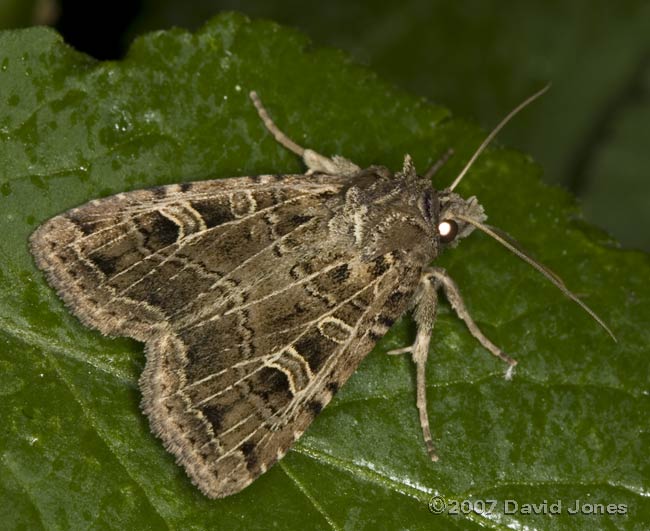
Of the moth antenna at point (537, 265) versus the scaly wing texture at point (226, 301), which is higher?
the scaly wing texture at point (226, 301)

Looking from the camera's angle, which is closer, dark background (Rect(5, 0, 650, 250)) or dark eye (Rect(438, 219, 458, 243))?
dark eye (Rect(438, 219, 458, 243))

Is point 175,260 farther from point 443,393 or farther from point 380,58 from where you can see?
point 380,58

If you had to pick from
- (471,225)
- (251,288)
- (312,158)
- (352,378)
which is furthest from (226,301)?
(471,225)

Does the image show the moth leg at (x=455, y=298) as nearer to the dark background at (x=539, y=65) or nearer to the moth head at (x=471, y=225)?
the moth head at (x=471, y=225)

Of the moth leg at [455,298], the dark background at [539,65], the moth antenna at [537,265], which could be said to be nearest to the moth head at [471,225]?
the moth antenna at [537,265]

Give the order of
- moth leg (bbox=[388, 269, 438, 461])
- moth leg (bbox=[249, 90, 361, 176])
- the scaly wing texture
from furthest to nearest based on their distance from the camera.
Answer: moth leg (bbox=[249, 90, 361, 176])
moth leg (bbox=[388, 269, 438, 461])
the scaly wing texture

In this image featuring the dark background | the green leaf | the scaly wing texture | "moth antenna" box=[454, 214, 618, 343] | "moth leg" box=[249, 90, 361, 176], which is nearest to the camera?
the green leaf

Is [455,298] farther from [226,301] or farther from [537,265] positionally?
[226,301]

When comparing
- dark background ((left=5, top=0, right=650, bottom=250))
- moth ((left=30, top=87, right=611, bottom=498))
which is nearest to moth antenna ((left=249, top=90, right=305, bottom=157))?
moth ((left=30, top=87, right=611, bottom=498))

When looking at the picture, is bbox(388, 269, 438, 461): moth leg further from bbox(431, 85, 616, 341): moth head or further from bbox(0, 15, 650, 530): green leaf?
bbox(431, 85, 616, 341): moth head
